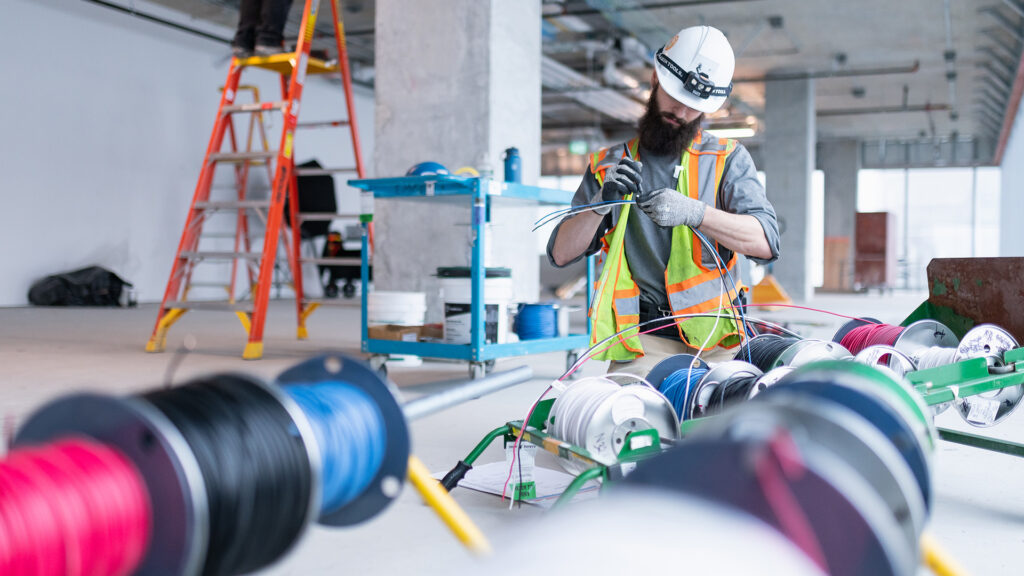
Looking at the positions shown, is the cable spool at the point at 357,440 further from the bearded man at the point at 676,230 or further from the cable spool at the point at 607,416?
the bearded man at the point at 676,230

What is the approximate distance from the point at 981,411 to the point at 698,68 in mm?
1361

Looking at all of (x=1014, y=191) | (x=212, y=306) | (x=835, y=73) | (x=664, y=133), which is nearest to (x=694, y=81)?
(x=664, y=133)

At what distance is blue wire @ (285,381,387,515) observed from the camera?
916 millimetres

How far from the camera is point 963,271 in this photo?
277cm

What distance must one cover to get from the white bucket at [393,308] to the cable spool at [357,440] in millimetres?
3478

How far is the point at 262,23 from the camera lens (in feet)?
18.8

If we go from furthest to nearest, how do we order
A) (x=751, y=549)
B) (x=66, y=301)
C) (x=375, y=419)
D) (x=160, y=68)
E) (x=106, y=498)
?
(x=160, y=68)
(x=66, y=301)
(x=375, y=419)
(x=106, y=498)
(x=751, y=549)

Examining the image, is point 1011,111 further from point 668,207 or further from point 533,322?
point 668,207

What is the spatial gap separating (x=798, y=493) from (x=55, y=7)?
11986 mm

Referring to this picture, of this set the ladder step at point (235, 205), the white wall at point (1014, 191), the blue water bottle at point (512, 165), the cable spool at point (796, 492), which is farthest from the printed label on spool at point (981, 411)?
the white wall at point (1014, 191)

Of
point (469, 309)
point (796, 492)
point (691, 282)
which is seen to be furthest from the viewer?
point (469, 309)

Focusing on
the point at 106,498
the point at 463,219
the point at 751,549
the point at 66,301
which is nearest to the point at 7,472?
the point at 106,498

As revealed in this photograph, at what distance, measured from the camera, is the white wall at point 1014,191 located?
13234 millimetres

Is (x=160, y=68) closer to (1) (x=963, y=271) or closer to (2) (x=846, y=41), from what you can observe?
(2) (x=846, y=41)
